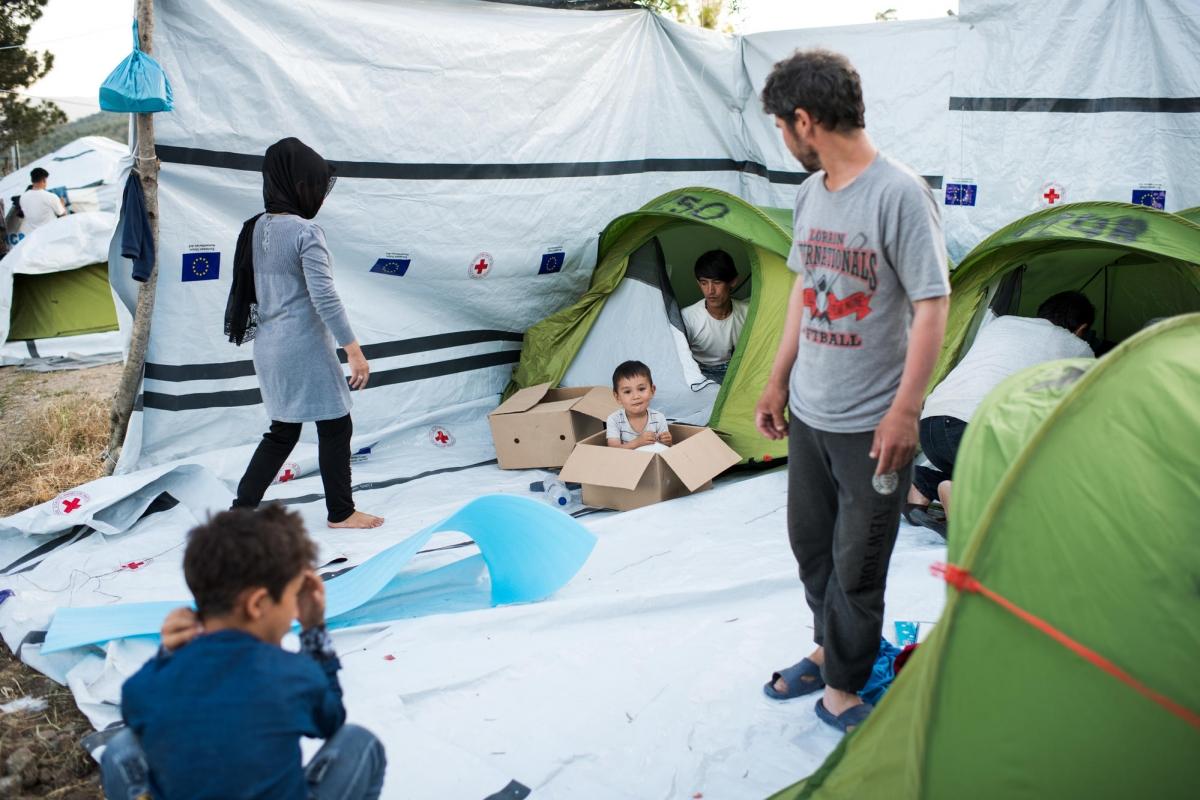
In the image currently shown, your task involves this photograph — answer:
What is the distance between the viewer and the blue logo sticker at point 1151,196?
5223 millimetres

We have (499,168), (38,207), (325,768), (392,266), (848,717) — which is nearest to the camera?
(325,768)

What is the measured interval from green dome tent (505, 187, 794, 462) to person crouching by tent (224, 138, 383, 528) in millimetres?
1700

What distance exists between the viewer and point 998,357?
3.55 meters

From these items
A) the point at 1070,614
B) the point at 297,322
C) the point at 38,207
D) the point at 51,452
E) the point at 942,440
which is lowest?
the point at 51,452

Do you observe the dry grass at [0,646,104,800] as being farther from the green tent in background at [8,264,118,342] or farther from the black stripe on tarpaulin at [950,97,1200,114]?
the green tent in background at [8,264,118,342]

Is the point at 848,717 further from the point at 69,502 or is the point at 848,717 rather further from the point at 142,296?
the point at 142,296

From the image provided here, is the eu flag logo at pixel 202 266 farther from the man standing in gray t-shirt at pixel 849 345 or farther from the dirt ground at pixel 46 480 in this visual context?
the man standing in gray t-shirt at pixel 849 345

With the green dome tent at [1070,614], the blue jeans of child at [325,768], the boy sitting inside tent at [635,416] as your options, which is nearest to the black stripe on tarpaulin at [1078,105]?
the boy sitting inside tent at [635,416]

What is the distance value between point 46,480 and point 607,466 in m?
2.55

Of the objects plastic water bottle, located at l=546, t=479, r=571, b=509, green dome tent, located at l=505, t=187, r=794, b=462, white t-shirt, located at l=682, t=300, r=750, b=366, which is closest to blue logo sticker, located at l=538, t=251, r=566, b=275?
green dome tent, located at l=505, t=187, r=794, b=462

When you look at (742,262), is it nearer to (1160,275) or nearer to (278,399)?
(1160,275)

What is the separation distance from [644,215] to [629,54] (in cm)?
116

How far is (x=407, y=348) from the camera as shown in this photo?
5098 mm

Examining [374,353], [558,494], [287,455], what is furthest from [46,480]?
[558,494]
